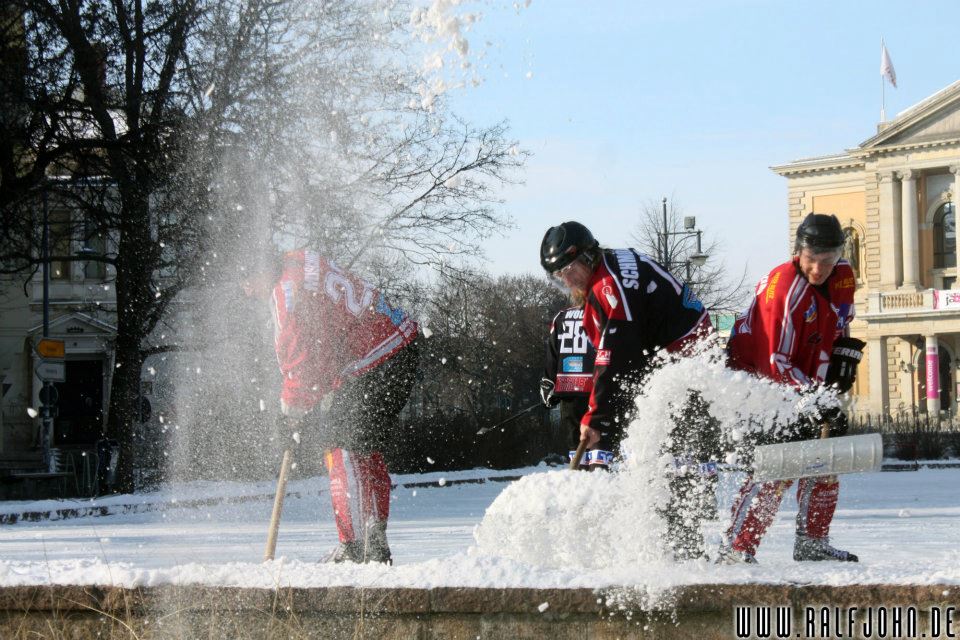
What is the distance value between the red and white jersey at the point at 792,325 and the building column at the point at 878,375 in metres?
64.4

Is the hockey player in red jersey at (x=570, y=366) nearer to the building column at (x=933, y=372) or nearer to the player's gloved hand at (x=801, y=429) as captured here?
the player's gloved hand at (x=801, y=429)

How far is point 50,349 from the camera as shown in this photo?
23469mm

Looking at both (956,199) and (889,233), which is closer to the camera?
(956,199)

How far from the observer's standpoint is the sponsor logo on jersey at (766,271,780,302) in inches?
232

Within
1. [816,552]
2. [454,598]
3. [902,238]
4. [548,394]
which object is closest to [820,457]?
[816,552]

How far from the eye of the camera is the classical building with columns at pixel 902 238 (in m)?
66.6

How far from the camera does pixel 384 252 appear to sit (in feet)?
73.6

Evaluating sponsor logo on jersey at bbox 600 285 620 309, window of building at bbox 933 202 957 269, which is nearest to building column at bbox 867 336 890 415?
window of building at bbox 933 202 957 269

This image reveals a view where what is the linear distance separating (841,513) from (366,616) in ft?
31.0

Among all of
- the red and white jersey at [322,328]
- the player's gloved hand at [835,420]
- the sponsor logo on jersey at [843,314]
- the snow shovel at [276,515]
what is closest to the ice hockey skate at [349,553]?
the snow shovel at [276,515]

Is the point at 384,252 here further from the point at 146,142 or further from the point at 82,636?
the point at 82,636

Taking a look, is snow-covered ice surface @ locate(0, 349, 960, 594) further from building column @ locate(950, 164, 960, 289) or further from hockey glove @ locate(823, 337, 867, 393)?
building column @ locate(950, 164, 960, 289)

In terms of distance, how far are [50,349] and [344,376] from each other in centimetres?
1814

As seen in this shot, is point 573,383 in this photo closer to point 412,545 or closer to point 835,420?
point 835,420
